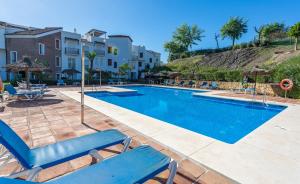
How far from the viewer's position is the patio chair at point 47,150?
2.02 metres

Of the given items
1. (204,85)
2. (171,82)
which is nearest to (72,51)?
(171,82)

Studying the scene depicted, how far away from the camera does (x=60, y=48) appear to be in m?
24.9

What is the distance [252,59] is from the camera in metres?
27.7

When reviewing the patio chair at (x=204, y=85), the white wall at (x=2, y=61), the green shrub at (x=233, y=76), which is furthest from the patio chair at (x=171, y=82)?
the white wall at (x=2, y=61)

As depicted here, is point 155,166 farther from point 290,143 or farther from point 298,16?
point 298,16

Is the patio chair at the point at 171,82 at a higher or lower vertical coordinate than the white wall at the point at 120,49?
lower

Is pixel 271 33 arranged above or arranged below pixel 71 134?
above

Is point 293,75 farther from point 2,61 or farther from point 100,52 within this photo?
point 2,61

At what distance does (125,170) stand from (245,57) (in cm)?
3205

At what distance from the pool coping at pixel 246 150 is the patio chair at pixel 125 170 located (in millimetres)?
1172

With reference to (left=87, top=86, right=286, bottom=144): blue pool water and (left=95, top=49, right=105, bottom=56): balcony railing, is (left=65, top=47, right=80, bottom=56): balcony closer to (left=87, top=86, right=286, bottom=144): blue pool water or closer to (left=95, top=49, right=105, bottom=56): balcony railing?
(left=95, top=49, right=105, bottom=56): balcony railing

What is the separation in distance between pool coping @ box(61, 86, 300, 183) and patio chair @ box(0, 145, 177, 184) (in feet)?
3.84

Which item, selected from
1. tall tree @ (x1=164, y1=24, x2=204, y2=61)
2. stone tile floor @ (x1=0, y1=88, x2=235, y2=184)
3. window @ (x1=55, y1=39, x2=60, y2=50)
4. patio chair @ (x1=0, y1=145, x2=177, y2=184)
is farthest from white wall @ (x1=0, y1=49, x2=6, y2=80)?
tall tree @ (x1=164, y1=24, x2=204, y2=61)

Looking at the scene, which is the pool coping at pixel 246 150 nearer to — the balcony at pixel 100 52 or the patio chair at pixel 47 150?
the patio chair at pixel 47 150
